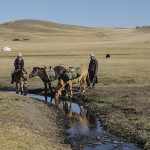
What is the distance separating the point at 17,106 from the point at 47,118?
1719 millimetres

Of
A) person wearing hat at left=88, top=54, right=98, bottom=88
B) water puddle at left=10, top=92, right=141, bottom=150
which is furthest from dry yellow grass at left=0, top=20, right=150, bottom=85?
water puddle at left=10, top=92, right=141, bottom=150

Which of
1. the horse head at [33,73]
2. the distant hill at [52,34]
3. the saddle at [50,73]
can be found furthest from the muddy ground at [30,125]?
the distant hill at [52,34]

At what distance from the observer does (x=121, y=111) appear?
13.2m

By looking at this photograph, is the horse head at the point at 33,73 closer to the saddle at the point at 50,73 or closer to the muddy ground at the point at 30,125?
the saddle at the point at 50,73

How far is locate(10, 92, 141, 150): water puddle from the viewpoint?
954cm

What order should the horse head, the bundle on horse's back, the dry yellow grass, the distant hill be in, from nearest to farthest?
the bundle on horse's back, the horse head, the dry yellow grass, the distant hill

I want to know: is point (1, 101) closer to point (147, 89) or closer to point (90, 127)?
point (90, 127)

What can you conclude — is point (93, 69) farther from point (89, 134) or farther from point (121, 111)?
point (89, 134)

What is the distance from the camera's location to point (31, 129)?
10.2 m

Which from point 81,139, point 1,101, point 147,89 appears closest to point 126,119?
point 81,139

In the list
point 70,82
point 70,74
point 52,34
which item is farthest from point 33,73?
point 52,34

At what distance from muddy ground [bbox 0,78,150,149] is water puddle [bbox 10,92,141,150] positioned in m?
0.26

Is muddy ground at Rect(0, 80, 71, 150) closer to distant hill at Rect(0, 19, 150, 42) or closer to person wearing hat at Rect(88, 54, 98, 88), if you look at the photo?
person wearing hat at Rect(88, 54, 98, 88)

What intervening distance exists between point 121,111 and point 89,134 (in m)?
2.86
